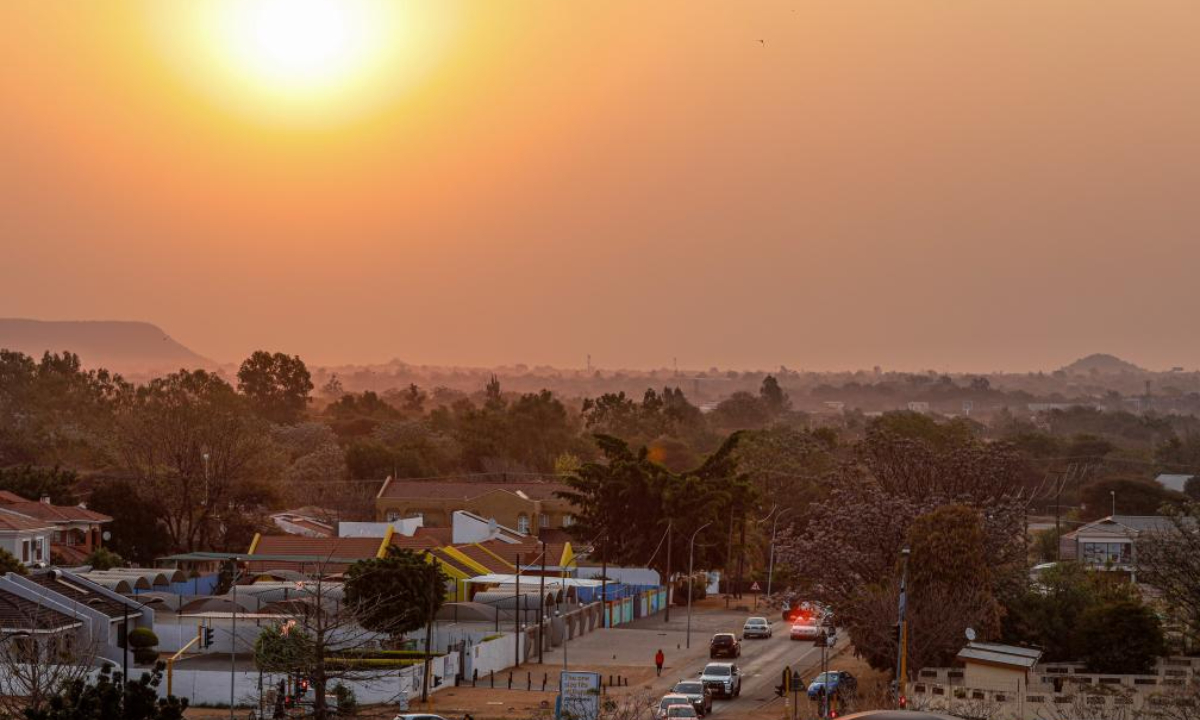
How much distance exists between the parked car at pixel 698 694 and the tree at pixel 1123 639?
11969mm

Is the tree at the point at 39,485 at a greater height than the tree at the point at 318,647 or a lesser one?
greater

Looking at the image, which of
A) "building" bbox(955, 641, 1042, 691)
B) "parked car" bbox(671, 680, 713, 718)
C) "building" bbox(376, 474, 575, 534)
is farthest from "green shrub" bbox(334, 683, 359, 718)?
"building" bbox(376, 474, 575, 534)

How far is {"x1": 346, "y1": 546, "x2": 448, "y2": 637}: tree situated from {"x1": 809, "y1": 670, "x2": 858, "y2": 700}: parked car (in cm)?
1361

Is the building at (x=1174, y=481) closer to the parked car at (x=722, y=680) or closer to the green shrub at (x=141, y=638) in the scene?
the parked car at (x=722, y=680)

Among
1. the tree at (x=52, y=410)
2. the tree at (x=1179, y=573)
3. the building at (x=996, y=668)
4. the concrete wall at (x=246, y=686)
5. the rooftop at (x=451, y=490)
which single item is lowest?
the concrete wall at (x=246, y=686)

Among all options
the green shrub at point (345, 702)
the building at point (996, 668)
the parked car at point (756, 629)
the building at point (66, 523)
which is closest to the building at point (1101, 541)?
the parked car at point (756, 629)

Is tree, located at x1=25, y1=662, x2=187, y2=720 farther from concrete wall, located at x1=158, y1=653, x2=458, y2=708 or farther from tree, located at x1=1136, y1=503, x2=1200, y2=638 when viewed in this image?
tree, located at x1=1136, y1=503, x2=1200, y2=638

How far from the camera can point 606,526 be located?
87.9m

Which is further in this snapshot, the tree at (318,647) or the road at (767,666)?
the road at (767,666)

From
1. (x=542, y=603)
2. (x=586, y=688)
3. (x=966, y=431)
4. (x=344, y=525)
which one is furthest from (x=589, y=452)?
(x=586, y=688)

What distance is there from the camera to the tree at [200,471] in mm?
96250

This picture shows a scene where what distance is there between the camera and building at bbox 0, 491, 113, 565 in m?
81.1

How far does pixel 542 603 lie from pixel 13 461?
268ft

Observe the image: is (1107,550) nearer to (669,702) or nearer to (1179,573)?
(1179,573)
